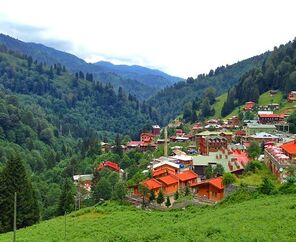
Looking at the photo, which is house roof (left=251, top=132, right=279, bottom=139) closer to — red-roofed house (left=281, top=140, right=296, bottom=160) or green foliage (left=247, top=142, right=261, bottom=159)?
green foliage (left=247, top=142, right=261, bottom=159)

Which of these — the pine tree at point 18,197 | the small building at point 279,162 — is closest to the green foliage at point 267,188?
the small building at point 279,162

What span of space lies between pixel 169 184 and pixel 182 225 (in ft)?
75.3

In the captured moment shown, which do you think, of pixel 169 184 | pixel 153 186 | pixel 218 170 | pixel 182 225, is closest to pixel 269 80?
pixel 218 170

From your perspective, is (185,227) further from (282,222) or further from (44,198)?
(44,198)

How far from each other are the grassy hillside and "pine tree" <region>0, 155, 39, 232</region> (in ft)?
22.4

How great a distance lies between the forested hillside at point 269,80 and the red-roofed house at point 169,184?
278 feet

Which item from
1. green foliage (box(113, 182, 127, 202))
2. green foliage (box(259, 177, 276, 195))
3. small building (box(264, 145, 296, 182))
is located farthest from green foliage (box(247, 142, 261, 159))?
green foliage (box(259, 177, 276, 195))

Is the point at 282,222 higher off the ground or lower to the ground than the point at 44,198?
higher

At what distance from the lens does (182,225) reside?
31.7 m

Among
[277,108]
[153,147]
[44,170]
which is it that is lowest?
[44,170]

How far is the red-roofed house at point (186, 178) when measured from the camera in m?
57.7

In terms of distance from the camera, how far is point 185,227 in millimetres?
30078

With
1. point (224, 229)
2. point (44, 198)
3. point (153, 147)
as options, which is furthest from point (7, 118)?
point (224, 229)

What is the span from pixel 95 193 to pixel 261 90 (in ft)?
312
